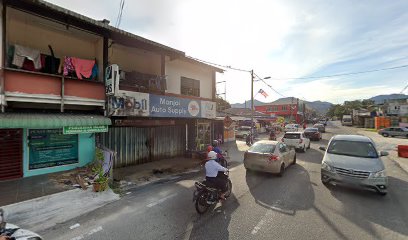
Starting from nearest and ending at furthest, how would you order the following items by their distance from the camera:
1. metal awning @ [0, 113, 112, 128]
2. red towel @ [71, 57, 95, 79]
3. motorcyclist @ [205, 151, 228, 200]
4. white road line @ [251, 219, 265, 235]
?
white road line @ [251, 219, 265, 235] < motorcyclist @ [205, 151, 228, 200] < metal awning @ [0, 113, 112, 128] < red towel @ [71, 57, 95, 79]

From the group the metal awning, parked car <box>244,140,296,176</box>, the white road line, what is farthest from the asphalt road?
the metal awning

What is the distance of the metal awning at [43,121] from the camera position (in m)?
6.48

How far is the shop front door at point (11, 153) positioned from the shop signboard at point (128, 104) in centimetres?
366

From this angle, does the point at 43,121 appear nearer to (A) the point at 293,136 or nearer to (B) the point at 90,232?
(B) the point at 90,232

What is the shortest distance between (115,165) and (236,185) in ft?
21.2

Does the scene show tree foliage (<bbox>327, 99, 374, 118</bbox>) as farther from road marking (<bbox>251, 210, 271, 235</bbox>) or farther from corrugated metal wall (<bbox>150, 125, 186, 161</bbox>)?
road marking (<bbox>251, 210, 271, 235</bbox>)

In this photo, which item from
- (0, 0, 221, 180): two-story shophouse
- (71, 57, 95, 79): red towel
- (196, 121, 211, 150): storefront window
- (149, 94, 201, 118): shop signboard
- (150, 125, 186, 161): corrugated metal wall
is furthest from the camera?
(196, 121, 211, 150): storefront window

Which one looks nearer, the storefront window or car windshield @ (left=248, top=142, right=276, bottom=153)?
car windshield @ (left=248, top=142, right=276, bottom=153)

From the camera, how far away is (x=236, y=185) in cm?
812

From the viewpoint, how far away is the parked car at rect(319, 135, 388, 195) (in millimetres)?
6523

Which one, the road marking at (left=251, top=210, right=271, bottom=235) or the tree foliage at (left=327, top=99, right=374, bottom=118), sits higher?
the tree foliage at (left=327, top=99, right=374, bottom=118)

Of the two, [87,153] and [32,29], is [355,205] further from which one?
[32,29]

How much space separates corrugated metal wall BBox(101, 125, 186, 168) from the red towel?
119 inches

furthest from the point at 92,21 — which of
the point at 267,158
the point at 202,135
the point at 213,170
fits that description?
the point at 202,135
